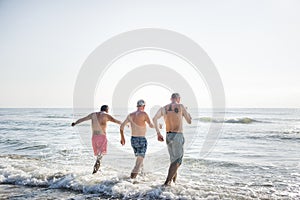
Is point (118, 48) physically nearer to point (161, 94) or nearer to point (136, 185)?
point (161, 94)

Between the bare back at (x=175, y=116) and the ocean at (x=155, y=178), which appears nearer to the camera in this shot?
the ocean at (x=155, y=178)

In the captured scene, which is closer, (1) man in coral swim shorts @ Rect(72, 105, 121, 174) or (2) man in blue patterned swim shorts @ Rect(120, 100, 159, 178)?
(2) man in blue patterned swim shorts @ Rect(120, 100, 159, 178)

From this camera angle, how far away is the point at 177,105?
620cm

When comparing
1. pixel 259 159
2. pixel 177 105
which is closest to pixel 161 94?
pixel 259 159

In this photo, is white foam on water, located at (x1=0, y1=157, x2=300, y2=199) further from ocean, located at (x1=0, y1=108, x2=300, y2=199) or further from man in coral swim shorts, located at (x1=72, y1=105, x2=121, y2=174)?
man in coral swim shorts, located at (x1=72, y1=105, x2=121, y2=174)

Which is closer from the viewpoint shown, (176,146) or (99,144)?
(176,146)

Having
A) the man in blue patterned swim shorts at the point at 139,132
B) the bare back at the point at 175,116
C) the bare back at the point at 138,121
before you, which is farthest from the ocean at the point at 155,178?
the bare back at the point at 175,116

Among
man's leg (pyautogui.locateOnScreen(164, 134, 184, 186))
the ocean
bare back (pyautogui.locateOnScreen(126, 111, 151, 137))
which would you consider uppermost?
bare back (pyautogui.locateOnScreen(126, 111, 151, 137))

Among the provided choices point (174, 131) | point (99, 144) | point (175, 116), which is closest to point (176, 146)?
point (174, 131)

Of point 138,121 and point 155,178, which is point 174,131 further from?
point 155,178

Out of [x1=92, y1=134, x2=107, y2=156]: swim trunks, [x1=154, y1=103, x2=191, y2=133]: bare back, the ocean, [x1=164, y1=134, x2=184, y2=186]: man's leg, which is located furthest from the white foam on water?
[x1=154, y1=103, x2=191, y2=133]: bare back

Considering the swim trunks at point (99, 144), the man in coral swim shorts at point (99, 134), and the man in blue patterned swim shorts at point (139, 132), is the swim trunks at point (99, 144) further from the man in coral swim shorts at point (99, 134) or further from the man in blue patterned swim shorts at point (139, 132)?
the man in blue patterned swim shorts at point (139, 132)

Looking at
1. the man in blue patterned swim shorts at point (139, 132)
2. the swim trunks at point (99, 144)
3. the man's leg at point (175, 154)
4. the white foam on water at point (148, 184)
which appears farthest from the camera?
the swim trunks at point (99, 144)

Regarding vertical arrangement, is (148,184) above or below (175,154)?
below
